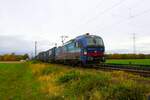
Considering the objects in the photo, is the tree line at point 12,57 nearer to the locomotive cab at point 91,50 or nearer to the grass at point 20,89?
the grass at point 20,89

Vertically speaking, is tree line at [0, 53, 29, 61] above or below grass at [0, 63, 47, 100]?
above

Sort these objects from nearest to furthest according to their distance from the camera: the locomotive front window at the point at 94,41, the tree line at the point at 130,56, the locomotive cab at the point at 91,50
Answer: the locomotive cab at the point at 91,50 < the locomotive front window at the point at 94,41 < the tree line at the point at 130,56

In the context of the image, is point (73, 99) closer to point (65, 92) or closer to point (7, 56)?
point (65, 92)

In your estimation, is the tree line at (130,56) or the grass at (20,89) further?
the tree line at (130,56)

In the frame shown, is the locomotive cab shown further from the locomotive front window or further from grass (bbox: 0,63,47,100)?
grass (bbox: 0,63,47,100)

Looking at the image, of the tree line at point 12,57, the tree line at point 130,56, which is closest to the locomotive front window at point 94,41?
the tree line at point 130,56

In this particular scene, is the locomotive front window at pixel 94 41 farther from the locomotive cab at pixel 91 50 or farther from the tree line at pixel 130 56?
the tree line at pixel 130 56

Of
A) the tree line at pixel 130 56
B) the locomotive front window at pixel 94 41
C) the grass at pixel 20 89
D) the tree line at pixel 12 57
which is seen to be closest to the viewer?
the grass at pixel 20 89

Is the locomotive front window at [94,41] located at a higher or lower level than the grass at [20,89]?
higher

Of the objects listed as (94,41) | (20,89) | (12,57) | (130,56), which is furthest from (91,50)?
(12,57)

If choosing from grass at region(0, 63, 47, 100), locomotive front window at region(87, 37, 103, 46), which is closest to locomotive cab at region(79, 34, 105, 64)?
locomotive front window at region(87, 37, 103, 46)

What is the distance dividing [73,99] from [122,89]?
252 cm

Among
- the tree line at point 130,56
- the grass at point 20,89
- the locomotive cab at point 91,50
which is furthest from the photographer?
the tree line at point 130,56

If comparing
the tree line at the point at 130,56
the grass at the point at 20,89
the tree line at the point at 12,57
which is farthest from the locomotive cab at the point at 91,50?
the tree line at the point at 12,57
